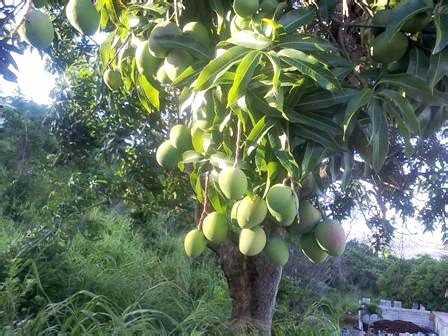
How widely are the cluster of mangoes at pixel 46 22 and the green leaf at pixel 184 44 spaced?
13cm

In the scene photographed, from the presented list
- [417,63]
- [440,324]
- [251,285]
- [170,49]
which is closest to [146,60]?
[170,49]

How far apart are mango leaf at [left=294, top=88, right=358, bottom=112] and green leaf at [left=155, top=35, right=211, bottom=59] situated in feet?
0.66

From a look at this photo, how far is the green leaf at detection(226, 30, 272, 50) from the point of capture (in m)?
0.89

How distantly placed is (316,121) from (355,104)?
0.08 m

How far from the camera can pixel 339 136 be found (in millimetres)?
1017

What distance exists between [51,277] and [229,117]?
11.5 feet

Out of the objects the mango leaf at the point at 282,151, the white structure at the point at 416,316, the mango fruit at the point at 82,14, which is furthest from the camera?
the white structure at the point at 416,316

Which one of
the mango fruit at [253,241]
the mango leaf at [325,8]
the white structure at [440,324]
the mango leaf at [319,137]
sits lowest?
the mango fruit at [253,241]

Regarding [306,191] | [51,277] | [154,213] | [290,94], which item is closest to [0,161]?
[51,277]

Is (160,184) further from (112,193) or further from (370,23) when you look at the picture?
(370,23)

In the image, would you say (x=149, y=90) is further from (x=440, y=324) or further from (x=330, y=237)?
(x=440, y=324)

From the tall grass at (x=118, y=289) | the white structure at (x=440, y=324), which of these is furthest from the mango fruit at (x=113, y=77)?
the white structure at (x=440, y=324)

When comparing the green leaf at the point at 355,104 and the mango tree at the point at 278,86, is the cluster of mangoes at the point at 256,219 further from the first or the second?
the green leaf at the point at 355,104

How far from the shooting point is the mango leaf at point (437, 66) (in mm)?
876
